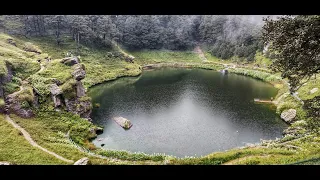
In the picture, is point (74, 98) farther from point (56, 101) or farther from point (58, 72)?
point (58, 72)

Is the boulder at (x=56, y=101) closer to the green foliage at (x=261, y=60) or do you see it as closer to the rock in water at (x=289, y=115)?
the rock in water at (x=289, y=115)

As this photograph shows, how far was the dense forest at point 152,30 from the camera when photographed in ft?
251

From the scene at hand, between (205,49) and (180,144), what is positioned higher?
(205,49)

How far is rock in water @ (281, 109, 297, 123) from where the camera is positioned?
3834cm

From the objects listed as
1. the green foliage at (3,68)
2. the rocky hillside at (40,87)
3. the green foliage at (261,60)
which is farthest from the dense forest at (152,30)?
the green foliage at (3,68)

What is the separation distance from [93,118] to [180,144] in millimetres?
15220

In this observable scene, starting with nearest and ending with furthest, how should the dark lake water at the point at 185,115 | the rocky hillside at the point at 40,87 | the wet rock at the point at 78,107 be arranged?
the dark lake water at the point at 185,115, the rocky hillside at the point at 40,87, the wet rock at the point at 78,107

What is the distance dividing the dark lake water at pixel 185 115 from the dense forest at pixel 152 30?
2454 cm

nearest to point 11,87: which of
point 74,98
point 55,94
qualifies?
point 55,94

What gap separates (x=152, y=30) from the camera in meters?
102

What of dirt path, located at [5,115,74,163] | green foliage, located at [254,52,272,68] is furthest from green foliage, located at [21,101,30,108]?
green foliage, located at [254,52,272,68]

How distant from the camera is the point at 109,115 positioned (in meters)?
41.3
